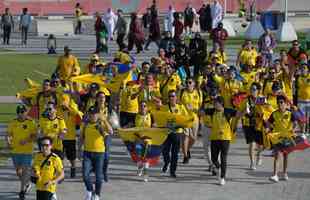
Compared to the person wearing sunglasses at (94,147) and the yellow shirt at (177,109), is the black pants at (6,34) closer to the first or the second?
the yellow shirt at (177,109)

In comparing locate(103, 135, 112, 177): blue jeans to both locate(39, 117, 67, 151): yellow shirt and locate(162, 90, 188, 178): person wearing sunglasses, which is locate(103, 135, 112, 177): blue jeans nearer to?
locate(39, 117, 67, 151): yellow shirt

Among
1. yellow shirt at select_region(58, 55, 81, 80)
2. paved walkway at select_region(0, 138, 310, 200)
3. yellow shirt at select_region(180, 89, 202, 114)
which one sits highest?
yellow shirt at select_region(58, 55, 81, 80)

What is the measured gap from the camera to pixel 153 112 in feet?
62.3

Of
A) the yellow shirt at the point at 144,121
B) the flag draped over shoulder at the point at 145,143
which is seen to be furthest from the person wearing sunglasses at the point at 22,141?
the yellow shirt at the point at 144,121

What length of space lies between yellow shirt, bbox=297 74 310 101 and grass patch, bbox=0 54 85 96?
10199mm

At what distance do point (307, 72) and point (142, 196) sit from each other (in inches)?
271

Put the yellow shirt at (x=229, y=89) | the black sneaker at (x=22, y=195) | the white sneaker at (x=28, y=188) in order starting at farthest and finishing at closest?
the yellow shirt at (x=229, y=89) → the white sneaker at (x=28, y=188) → the black sneaker at (x=22, y=195)

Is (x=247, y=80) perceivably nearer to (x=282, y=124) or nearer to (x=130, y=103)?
(x=130, y=103)

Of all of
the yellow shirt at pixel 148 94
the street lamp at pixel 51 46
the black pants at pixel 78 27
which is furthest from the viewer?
the black pants at pixel 78 27

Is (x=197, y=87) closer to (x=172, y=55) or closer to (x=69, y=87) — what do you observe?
(x=69, y=87)

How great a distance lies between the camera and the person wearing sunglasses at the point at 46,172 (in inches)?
579

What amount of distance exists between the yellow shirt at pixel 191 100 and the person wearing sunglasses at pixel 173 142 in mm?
462

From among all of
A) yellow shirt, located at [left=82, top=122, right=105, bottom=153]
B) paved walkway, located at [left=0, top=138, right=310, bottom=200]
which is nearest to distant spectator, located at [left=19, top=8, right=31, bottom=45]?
paved walkway, located at [left=0, top=138, right=310, bottom=200]

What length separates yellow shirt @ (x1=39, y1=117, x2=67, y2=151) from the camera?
16.9 meters
